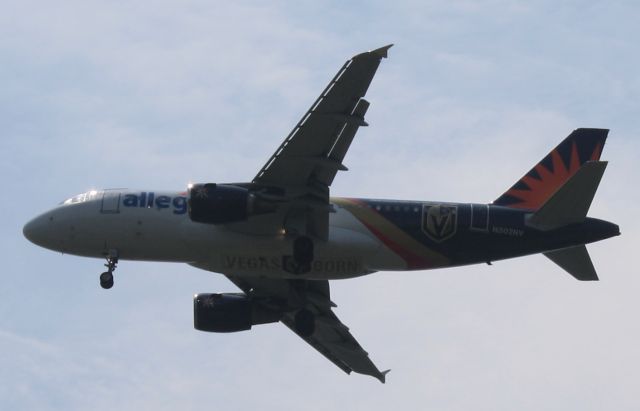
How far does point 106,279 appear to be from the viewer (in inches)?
2557

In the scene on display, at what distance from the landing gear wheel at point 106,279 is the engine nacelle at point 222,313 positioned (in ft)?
17.8

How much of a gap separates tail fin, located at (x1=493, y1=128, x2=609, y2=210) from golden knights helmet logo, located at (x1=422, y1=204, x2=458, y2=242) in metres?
2.69

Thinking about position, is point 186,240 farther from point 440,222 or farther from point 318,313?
point 440,222

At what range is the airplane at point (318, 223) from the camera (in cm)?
6019

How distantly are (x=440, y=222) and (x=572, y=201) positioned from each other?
5.55 meters

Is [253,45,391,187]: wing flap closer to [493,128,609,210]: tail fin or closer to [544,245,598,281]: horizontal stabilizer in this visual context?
[493,128,609,210]: tail fin

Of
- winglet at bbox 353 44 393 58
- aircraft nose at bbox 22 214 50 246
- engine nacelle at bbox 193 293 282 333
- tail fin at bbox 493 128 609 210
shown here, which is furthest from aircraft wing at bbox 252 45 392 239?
aircraft nose at bbox 22 214 50 246

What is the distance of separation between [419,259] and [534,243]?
4.86 m

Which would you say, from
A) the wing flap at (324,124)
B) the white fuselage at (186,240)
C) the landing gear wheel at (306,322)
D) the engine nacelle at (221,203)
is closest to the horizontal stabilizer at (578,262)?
the white fuselage at (186,240)

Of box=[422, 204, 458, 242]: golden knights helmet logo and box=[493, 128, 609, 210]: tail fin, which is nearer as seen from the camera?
box=[422, 204, 458, 242]: golden knights helmet logo

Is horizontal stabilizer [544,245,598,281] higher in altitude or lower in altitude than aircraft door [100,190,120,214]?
lower

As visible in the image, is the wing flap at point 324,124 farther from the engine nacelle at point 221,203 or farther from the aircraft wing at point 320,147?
the engine nacelle at point 221,203

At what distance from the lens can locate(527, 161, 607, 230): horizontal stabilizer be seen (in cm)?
6016

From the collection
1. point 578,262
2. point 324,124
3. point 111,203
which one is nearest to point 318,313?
point 111,203
